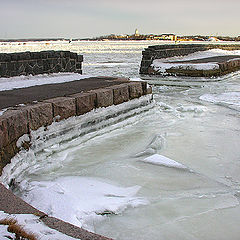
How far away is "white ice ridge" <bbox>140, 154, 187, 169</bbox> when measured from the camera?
3.48 meters

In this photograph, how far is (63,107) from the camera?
14.4ft

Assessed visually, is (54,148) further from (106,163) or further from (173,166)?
(173,166)

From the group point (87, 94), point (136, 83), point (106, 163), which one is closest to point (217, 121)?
point (136, 83)

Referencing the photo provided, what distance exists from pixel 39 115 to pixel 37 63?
3.63 meters

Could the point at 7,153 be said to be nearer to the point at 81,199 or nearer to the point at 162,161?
the point at 81,199

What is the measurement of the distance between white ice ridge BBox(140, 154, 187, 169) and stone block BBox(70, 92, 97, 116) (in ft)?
4.87

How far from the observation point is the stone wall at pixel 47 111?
3281 millimetres

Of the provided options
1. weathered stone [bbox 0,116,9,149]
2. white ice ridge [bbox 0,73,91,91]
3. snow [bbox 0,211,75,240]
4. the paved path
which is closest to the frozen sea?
weathered stone [bbox 0,116,9,149]

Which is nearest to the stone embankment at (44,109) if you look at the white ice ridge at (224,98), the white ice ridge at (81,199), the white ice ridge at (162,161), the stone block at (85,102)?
the stone block at (85,102)

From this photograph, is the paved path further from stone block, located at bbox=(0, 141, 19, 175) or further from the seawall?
stone block, located at bbox=(0, 141, 19, 175)

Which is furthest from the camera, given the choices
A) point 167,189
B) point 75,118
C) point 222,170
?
point 75,118

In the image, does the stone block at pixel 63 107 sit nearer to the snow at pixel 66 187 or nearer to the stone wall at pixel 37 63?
the snow at pixel 66 187

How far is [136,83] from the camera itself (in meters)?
6.39

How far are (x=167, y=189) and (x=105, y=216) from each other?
0.72 metres
